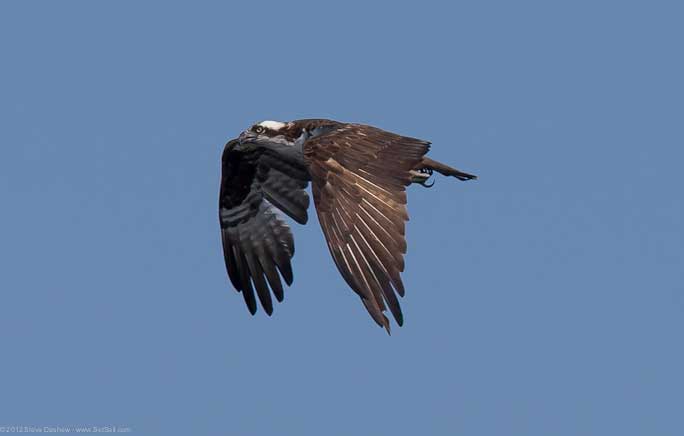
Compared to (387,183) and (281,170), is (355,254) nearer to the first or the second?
(387,183)

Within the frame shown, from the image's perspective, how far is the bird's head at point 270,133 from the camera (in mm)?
18141

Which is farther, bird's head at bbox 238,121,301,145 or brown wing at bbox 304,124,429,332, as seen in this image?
bird's head at bbox 238,121,301,145

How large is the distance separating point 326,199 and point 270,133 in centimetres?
365

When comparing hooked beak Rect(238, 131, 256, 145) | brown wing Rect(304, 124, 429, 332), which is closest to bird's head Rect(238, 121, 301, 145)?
hooked beak Rect(238, 131, 256, 145)

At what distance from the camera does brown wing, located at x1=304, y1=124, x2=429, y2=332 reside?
13.9 metres

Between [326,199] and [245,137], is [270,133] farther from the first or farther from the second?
[326,199]

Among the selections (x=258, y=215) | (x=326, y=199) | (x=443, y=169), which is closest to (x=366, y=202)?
(x=326, y=199)

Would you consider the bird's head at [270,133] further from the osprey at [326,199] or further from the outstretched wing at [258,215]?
the outstretched wing at [258,215]

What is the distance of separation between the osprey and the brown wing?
0.04ft

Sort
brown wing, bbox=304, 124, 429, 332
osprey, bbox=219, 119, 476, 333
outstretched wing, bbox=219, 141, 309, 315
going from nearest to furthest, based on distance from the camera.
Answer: brown wing, bbox=304, 124, 429, 332 < osprey, bbox=219, 119, 476, 333 < outstretched wing, bbox=219, 141, 309, 315

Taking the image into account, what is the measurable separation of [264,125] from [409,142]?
2966mm

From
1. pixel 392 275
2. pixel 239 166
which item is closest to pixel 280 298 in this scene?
pixel 239 166

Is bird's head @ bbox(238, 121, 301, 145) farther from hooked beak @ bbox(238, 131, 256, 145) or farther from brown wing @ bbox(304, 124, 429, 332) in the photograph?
brown wing @ bbox(304, 124, 429, 332)

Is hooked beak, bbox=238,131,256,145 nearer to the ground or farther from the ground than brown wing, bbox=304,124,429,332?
farther from the ground
